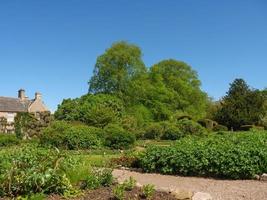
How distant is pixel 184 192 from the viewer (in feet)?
28.9

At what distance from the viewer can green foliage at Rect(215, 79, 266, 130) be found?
35.4m

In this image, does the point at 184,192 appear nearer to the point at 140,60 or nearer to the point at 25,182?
the point at 25,182

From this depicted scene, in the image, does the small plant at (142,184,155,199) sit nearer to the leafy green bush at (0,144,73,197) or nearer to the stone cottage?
the leafy green bush at (0,144,73,197)

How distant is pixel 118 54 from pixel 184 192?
44844 mm

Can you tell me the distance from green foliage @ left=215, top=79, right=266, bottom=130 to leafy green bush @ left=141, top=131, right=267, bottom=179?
75.5ft

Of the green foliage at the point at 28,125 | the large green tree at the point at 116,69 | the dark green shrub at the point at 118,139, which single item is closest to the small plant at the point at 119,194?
the dark green shrub at the point at 118,139

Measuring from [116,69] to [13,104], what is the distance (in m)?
14.2

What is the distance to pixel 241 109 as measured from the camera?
117ft

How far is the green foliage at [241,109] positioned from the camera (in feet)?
116

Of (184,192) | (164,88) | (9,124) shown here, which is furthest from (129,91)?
(184,192)

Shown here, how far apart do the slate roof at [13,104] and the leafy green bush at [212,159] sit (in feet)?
147

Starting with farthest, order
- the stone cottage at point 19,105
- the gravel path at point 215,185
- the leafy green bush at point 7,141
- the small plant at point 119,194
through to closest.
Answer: the stone cottage at point 19,105
the leafy green bush at point 7,141
the gravel path at point 215,185
the small plant at point 119,194

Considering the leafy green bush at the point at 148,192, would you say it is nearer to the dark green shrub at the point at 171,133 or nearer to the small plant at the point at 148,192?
the small plant at the point at 148,192

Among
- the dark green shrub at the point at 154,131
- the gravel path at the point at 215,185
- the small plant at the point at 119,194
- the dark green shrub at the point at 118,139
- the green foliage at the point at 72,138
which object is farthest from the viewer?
the dark green shrub at the point at 154,131
